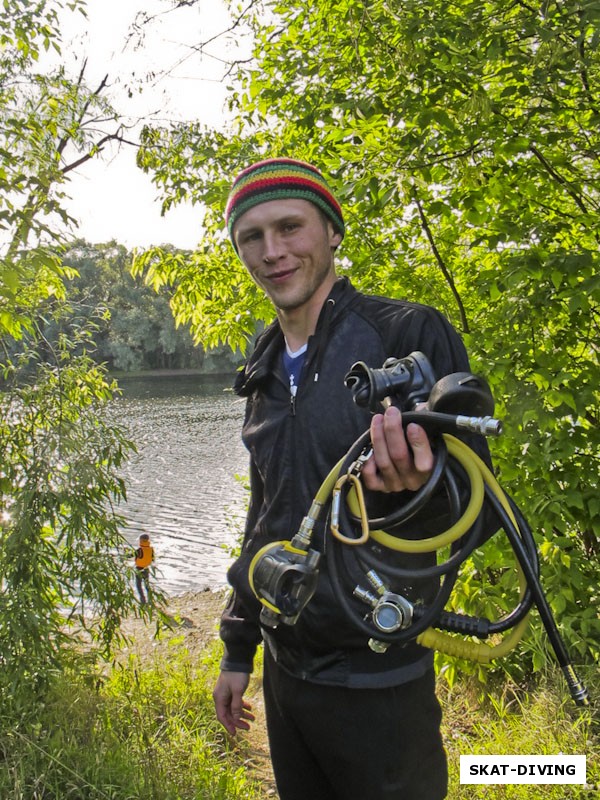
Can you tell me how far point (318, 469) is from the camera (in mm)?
1815

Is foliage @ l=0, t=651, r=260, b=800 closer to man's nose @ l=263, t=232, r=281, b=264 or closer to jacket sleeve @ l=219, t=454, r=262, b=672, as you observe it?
jacket sleeve @ l=219, t=454, r=262, b=672

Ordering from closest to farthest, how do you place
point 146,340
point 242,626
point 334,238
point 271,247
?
point 271,247 < point 334,238 < point 242,626 < point 146,340

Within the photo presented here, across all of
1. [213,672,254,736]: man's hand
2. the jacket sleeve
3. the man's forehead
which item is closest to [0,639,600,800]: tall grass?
[213,672,254,736]: man's hand

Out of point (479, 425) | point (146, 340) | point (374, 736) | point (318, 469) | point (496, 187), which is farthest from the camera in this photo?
point (146, 340)

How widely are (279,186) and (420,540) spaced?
117cm

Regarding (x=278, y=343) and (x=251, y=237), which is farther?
(x=278, y=343)

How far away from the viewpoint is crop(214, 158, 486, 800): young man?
1.71 metres

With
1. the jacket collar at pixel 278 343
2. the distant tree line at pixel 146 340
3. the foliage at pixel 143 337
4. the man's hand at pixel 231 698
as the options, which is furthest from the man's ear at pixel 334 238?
the foliage at pixel 143 337

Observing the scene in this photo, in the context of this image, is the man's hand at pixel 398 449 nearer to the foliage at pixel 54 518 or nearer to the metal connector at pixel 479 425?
the metal connector at pixel 479 425

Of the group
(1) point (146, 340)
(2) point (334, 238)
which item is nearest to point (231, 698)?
(2) point (334, 238)

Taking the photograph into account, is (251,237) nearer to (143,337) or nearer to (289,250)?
(289,250)

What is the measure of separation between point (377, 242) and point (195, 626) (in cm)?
642

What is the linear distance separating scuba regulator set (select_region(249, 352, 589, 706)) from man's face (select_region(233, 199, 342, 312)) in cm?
58

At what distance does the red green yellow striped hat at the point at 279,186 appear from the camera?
198 cm
